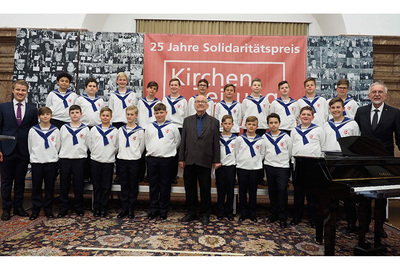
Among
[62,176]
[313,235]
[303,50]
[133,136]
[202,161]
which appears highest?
[303,50]

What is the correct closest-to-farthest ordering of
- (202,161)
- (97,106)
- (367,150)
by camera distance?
(367,150), (202,161), (97,106)

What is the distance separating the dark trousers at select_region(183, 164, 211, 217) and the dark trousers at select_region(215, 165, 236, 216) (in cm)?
18

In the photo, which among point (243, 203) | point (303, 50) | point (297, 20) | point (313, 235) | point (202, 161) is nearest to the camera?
point (313, 235)

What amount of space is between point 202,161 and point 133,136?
0.91m

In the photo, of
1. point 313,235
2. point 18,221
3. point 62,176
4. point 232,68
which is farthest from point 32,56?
point 313,235

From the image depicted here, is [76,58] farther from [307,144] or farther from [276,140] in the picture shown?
[307,144]

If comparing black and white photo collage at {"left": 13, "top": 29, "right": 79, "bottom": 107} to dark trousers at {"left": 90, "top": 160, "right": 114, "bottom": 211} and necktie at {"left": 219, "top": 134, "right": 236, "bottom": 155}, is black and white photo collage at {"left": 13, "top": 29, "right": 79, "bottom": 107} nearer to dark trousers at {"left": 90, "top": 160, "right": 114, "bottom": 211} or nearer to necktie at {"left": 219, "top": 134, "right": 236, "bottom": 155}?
dark trousers at {"left": 90, "top": 160, "right": 114, "bottom": 211}

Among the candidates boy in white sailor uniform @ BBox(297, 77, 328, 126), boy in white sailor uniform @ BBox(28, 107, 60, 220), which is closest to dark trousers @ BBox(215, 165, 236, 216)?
boy in white sailor uniform @ BBox(297, 77, 328, 126)

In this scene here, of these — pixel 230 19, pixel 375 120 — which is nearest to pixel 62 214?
pixel 375 120

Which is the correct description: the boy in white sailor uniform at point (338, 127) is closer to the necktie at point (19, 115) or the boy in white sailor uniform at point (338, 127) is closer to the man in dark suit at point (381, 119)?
the man in dark suit at point (381, 119)

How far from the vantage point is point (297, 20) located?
6.98 metres

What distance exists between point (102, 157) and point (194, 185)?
115 centimetres

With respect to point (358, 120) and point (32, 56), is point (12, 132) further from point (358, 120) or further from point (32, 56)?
point (358, 120)

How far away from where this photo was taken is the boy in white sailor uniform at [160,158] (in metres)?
3.45
